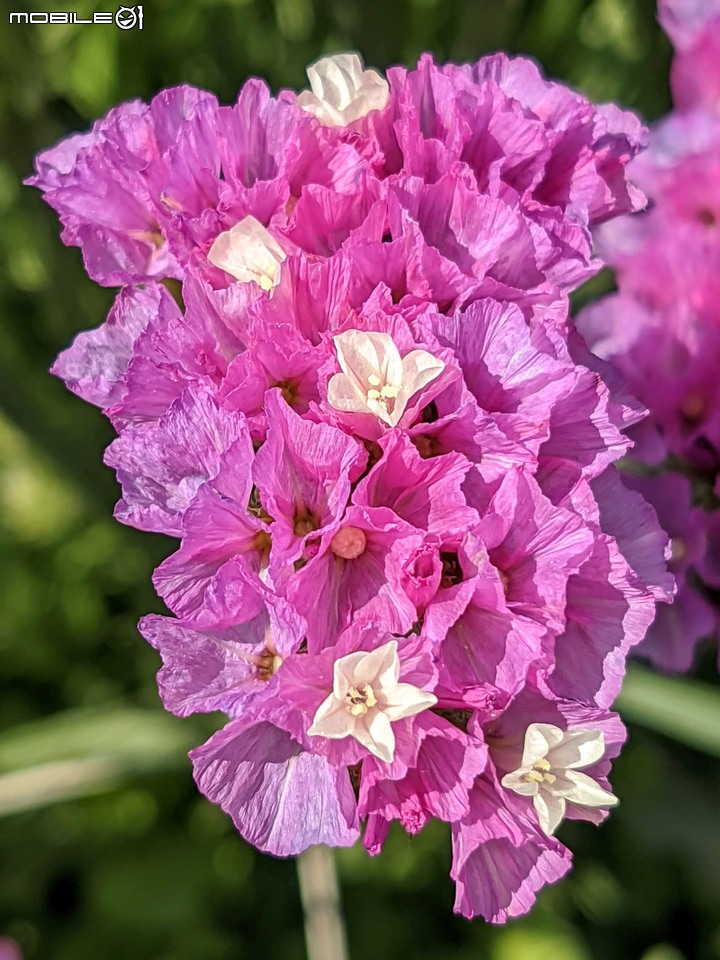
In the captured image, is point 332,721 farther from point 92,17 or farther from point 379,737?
point 92,17

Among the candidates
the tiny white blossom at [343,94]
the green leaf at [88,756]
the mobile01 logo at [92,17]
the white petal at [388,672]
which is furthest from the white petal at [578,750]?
the mobile01 logo at [92,17]

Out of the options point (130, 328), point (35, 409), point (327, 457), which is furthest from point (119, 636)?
point (327, 457)

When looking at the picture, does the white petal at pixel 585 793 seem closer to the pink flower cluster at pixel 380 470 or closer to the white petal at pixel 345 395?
the pink flower cluster at pixel 380 470

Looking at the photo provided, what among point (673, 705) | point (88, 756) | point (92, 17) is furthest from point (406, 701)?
point (92, 17)

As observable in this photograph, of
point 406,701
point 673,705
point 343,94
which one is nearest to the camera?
point 406,701

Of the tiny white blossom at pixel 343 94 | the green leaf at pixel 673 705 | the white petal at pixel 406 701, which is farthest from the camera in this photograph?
the green leaf at pixel 673 705

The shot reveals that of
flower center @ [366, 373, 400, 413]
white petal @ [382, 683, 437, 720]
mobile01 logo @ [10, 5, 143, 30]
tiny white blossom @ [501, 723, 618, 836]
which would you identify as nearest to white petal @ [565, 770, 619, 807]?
tiny white blossom @ [501, 723, 618, 836]

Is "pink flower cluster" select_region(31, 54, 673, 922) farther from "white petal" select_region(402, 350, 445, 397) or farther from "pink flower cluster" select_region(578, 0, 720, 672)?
"pink flower cluster" select_region(578, 0, 720, 672)
